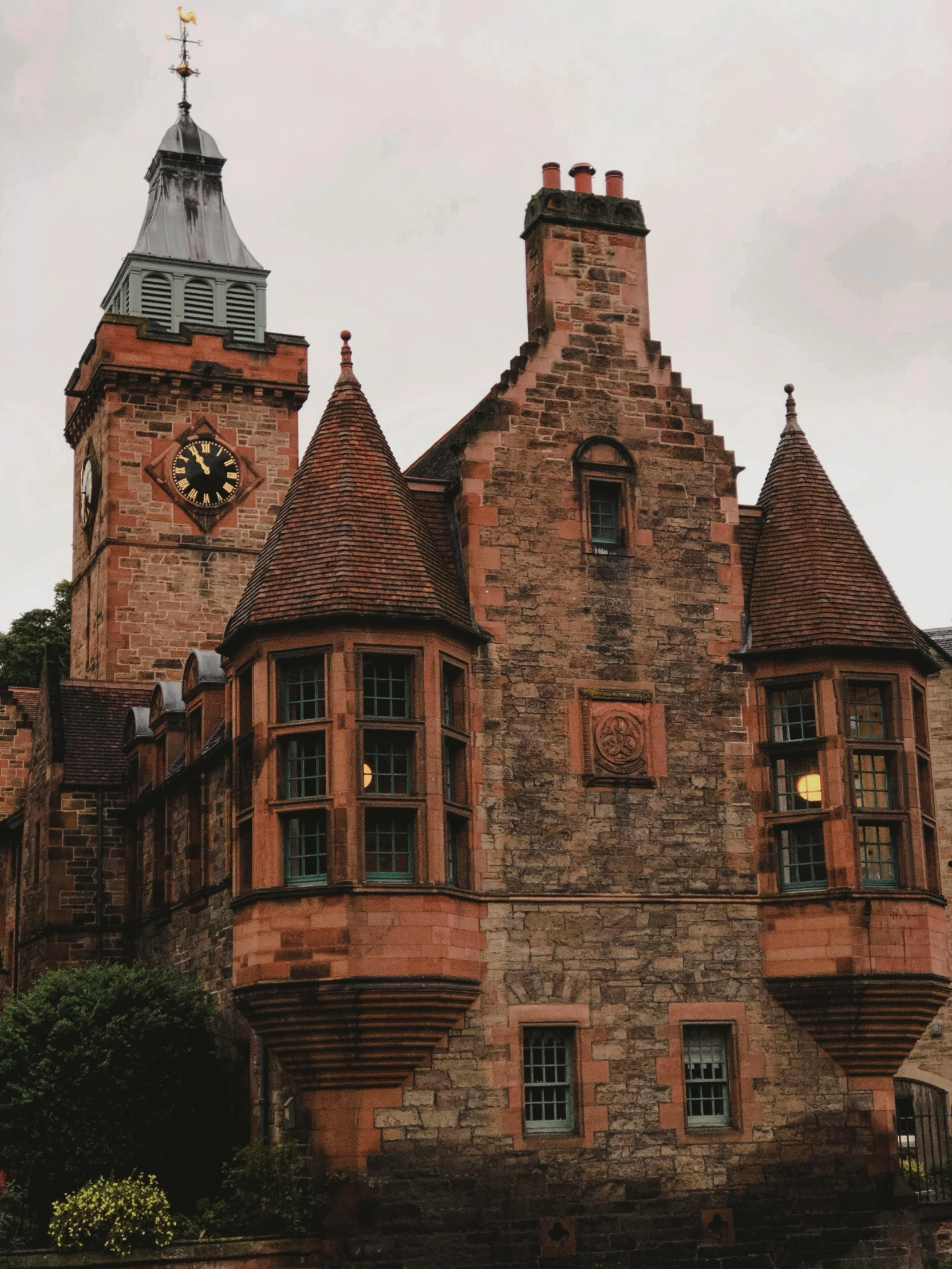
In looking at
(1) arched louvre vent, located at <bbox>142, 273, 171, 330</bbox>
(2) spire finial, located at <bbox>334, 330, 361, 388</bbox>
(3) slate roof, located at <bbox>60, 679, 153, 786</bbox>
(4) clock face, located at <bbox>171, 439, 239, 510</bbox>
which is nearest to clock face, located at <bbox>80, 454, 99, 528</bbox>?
(4) clock face, located at <bbox>171, 439, 239, 510</bbox>

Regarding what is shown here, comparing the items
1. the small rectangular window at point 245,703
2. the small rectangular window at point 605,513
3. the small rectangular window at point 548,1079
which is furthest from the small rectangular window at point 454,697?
the small rectangular window at point 548,1079

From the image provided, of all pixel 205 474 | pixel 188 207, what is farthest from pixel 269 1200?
pixel 188 207

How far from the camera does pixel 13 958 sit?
1527 inches

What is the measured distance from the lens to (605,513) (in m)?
27.8

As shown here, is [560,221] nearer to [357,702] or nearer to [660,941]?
[357,702]

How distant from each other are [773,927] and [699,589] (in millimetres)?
5003

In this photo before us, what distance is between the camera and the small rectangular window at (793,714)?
2712 centimetres

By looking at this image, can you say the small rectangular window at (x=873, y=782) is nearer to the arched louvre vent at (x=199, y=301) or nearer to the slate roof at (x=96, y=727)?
the slate roof at (x=96, y=727)

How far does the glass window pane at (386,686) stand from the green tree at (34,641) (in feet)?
108

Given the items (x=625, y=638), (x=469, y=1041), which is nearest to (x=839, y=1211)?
(x=469, y=1041)

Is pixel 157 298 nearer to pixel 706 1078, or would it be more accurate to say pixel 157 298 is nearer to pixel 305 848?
pixel 305 848

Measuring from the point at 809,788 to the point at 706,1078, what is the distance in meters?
4.34

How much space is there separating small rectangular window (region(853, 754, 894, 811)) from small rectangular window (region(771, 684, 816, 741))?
31.6 inches

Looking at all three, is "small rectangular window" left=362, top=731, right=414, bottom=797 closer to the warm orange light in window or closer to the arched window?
the arched window
